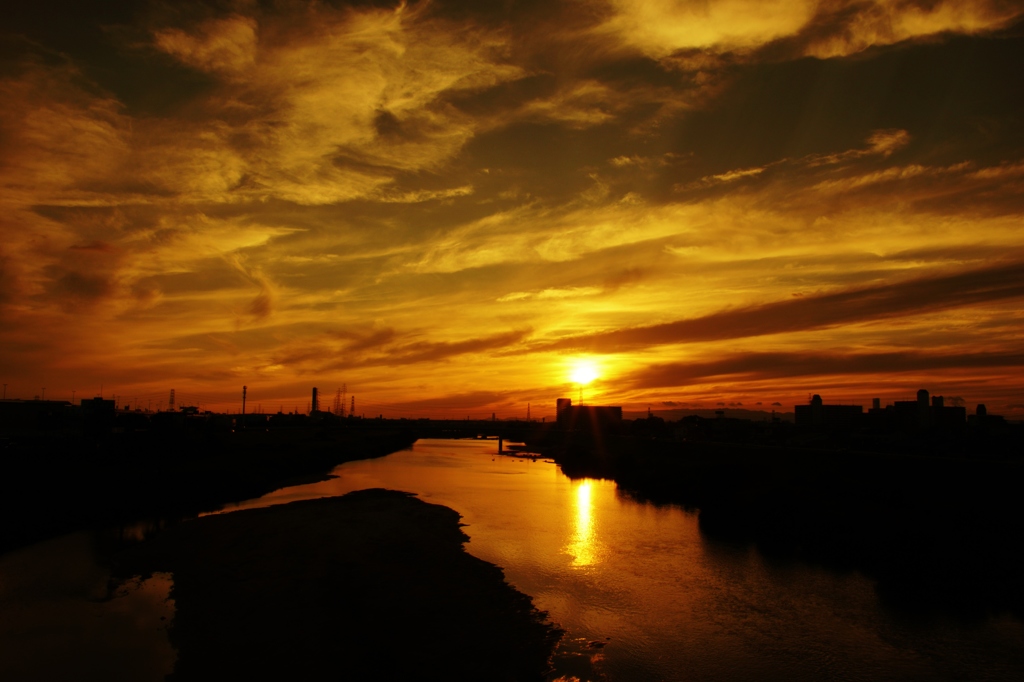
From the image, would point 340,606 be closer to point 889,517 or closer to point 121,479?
point 889,517

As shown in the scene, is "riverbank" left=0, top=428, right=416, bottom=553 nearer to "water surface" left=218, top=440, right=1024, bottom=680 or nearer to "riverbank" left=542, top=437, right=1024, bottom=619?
"water surface" left=218, top=440, right=1024, bottom=680

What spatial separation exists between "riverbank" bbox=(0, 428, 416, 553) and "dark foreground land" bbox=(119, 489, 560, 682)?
8511mm

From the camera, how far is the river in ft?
65.0

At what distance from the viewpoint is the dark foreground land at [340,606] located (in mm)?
19266

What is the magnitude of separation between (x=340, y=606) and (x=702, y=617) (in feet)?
46.4

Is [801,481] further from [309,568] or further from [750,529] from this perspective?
[309,568]

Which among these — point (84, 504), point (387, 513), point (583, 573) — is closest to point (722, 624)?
point (583, 573)

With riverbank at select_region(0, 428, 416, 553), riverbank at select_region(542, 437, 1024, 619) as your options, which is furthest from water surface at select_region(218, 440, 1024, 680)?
riverbank at select_region(0, 428, 416, 553)

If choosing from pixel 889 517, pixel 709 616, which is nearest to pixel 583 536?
pixel 709 616

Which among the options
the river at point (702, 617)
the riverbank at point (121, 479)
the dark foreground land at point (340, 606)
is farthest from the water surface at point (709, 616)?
the riverbank at point (121, 479)

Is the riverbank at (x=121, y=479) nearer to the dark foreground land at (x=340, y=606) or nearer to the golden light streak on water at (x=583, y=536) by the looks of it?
the dark foreground land at (x=340, y=606)

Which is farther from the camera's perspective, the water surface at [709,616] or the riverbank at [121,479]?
the riverbank at [121,479]

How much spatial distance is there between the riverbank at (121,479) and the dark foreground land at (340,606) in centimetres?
851

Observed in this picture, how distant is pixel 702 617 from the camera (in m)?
24.3
